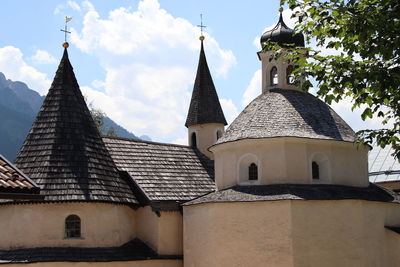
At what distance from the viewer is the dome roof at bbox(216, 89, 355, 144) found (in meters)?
23.1

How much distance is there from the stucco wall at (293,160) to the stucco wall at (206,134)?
27.4ft

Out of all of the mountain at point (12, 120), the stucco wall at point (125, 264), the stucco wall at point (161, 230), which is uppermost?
the mountain at point (12, 120)

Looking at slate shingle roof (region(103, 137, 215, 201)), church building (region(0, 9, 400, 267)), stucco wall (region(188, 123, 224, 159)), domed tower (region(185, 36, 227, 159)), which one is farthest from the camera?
domed tower (region(185, 36, 227, 159))

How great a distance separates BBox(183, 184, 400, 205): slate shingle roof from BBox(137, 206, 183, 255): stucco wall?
1347 mm

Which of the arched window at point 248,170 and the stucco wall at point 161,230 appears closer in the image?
the arched window at point 248,170

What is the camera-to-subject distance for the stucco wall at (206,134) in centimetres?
3284

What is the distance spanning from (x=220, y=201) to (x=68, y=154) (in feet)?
21.6

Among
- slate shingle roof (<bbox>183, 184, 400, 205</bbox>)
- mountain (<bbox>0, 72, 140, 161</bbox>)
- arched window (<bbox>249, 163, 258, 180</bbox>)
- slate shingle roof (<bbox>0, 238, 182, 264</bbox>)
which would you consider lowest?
slate shingle roof (<bbox>0, 238, 182, 264</bbox>)

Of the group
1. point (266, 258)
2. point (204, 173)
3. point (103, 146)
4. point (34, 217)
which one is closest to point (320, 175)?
point (266, 258)

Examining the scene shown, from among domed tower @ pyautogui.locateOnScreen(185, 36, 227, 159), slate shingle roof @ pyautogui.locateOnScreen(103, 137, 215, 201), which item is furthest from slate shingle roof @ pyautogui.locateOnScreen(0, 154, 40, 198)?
domed tower @ pyautogui.locateOnScreen(185, 36, 227, 159)

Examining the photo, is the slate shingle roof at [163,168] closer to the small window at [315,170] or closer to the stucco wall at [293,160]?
the stucco wall at [293,160]

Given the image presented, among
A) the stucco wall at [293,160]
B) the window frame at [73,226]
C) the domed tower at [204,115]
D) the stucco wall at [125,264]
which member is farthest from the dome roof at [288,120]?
the domed tower at [204,115]

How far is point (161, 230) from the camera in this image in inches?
941

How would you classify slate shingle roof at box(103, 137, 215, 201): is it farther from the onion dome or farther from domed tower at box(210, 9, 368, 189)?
the onion dome
